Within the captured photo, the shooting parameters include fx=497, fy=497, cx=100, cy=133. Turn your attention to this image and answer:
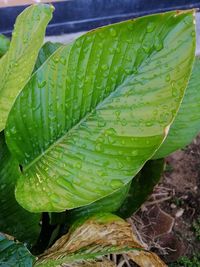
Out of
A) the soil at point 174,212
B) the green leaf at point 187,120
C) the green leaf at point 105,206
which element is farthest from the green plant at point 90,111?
the soil at point 174,212

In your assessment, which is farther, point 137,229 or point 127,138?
point 137,229

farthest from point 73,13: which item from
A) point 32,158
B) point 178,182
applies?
point 32,158

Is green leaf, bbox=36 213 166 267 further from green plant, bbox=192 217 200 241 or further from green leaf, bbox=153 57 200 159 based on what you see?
green plant, bbox=192 217 200 241

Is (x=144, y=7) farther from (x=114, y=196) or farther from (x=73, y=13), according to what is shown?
(x=114, y=196)

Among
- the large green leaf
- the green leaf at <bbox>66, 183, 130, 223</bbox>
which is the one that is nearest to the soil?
the green leaf at <bbox>66, 183, 130, 223</bbox>

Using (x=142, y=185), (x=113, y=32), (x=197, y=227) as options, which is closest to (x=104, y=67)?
(x=113, y=32)

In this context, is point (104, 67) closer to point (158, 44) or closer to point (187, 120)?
point (158, 44)
